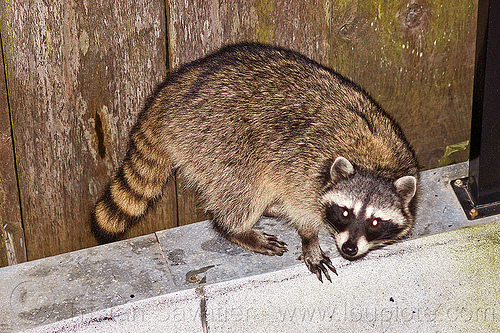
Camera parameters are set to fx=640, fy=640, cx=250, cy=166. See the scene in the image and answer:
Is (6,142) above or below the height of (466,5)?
below

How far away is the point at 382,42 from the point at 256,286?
1.37 m

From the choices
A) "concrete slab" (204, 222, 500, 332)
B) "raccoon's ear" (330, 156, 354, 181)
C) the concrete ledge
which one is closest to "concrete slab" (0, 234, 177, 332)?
the concrete ledge

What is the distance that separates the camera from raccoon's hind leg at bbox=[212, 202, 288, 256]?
3076mm

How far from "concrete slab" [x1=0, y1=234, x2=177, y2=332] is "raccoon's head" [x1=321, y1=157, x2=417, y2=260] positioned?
792 mm

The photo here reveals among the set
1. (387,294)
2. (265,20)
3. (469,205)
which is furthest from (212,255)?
(469,205)

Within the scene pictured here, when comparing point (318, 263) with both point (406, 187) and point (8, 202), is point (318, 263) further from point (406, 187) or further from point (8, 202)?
point (8, 202)

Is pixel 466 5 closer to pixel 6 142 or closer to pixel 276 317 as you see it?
pixel 276 317

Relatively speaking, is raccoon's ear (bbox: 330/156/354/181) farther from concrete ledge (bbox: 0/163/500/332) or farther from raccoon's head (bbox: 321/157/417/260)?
concrete ledge (bbox: 0/163/500/332)

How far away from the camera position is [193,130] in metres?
2.99

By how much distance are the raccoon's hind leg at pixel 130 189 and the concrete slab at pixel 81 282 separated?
97 millimetres

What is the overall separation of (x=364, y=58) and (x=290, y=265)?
1.12 meters

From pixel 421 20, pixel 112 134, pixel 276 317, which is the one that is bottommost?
pixel 276 317

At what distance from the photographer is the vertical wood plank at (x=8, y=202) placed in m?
2.80

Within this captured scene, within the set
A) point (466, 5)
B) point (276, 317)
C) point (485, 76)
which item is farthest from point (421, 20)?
point (276, 317)
